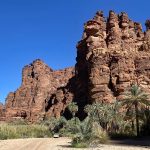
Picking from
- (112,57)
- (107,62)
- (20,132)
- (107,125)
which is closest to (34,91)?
(107,62)

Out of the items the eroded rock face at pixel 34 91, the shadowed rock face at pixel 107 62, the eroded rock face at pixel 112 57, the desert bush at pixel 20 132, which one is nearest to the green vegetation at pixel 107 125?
the desert bush at pixel 20 132

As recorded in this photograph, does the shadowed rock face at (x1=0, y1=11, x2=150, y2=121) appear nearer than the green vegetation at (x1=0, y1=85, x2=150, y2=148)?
No

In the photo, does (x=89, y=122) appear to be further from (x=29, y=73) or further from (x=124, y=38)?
(x=29, y=73)

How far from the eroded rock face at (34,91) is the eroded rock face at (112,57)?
42.7 metres

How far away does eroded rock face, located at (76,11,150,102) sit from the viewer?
297ft

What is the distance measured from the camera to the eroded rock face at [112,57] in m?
90.4

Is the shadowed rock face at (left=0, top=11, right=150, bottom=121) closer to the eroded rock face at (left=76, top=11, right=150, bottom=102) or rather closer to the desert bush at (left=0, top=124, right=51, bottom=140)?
the eroded rock face at (left=76, top=11, right=150, bottom=102)

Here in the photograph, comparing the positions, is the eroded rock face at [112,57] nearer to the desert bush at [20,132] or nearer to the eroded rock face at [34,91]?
the desert bush at [20,132]

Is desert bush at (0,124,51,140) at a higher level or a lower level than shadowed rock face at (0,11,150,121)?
lower

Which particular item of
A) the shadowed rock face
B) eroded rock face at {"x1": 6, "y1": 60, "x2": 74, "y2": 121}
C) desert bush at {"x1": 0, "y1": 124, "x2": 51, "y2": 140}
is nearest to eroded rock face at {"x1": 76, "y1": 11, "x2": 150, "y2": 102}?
the shadowed rock face

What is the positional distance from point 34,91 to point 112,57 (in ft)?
230

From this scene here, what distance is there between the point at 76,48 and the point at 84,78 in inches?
563

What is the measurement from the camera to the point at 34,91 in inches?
6171

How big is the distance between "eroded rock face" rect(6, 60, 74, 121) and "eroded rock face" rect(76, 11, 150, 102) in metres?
42.7
